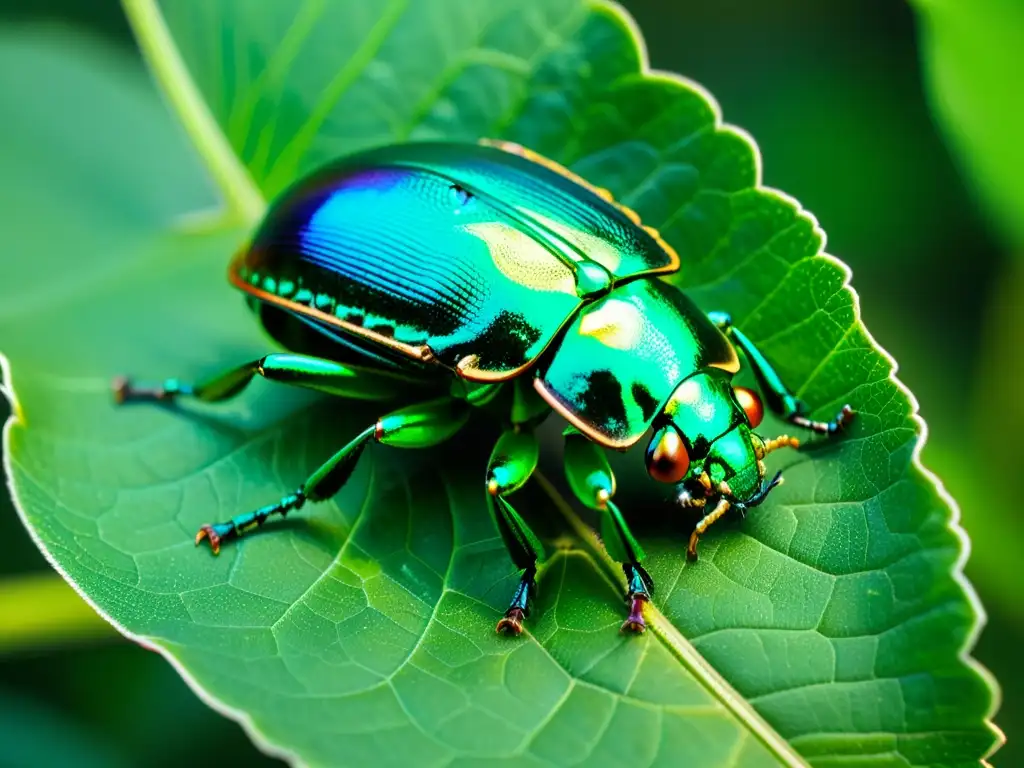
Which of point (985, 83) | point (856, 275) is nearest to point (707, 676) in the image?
point (985, 83)

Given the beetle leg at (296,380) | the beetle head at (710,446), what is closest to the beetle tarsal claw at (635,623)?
the beetle head at (710,446)

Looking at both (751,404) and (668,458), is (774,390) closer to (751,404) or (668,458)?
(751,404)

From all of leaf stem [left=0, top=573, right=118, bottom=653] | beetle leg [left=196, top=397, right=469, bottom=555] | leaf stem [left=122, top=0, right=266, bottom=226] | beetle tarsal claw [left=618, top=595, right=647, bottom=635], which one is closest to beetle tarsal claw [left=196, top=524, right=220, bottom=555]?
beetle leg [left=196, top=397, right=469, bottom=555]

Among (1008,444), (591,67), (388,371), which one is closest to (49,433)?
(388,371)

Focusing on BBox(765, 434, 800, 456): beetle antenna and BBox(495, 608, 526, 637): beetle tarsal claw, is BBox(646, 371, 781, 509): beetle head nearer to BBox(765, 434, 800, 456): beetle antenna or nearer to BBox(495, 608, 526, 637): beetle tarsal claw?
BBox(765, 434, 800, 456): beetle antenna

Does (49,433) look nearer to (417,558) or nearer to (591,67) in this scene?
(417,558)

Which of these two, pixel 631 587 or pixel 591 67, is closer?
pixel 631 587

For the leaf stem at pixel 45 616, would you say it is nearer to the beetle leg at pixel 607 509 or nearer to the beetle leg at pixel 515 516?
the beetle leg at pixel 515 516
